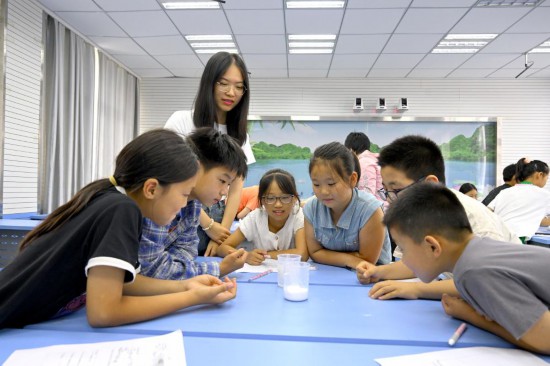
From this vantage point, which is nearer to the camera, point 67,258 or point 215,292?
point 67,258

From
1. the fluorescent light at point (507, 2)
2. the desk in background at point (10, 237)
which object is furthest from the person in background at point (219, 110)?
the fluorescent light at point (507, 2)

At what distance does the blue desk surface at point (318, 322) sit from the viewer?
0.88m

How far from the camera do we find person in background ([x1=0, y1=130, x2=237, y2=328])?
90cm

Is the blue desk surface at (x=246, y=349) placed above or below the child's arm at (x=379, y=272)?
below

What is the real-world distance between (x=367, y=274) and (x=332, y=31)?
151 inches

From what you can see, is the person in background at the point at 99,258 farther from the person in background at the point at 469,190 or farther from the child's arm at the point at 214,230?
the person in background at the point at 469,190

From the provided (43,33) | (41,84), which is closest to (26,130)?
(41,84)

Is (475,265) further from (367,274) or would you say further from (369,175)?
(369,175)

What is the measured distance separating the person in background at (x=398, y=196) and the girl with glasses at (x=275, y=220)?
2.18ft

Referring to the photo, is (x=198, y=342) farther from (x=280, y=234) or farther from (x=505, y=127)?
(x=505, y=127)

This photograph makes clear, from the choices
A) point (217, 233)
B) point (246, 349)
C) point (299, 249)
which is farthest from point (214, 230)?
point (246, 349)

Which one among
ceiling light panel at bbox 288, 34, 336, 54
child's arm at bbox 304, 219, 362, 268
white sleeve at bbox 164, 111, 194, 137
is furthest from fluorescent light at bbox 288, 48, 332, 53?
child's arm at bbox 304, 219, 362, 268

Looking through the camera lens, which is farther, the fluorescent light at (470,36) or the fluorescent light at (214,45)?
the fluorescent light at (214,45)

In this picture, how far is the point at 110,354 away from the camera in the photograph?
0.77 meters
